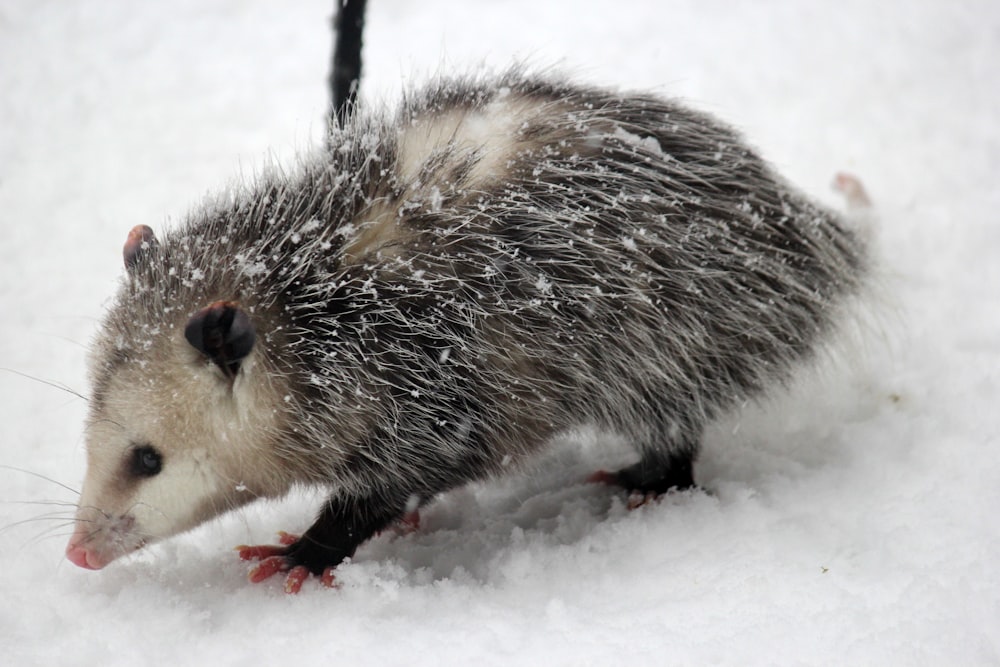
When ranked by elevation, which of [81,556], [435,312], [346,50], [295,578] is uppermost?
[346,50]

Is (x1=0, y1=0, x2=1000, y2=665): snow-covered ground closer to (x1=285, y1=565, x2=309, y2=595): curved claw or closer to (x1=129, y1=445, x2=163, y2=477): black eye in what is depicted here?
(x1=285, y1=565, x2=309, y2=595): curved claw

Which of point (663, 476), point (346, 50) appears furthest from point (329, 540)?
point (346, 50)

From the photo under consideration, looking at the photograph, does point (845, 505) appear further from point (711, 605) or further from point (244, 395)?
point (244, 395)

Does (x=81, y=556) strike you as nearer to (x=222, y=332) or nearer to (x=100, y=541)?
(x=100, y=541)

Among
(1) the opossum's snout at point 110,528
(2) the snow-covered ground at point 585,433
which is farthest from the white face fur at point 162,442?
(2) the snow-covered ground at point 585,433

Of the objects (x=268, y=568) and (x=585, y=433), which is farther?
(x=585, y=433)

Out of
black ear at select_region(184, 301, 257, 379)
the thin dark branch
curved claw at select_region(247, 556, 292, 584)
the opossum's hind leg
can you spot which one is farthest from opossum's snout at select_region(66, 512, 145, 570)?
the thin dark branch

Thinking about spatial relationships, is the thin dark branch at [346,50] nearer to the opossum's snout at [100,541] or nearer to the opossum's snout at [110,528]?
the opossum's snout at [110,528]
